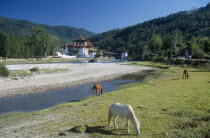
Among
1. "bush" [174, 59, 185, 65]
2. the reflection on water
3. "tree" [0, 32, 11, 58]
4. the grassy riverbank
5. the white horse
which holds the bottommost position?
the reflection on water

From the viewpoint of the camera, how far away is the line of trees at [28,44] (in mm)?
88838

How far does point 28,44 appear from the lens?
366 ft

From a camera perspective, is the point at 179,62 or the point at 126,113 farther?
the point at 179,62

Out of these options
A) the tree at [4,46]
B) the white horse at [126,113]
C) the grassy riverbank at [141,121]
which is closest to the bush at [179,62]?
the grassy riverbank at [141,121]

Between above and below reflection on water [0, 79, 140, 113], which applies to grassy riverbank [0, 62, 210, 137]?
above

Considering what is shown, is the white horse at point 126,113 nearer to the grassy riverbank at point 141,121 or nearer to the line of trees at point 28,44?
the grassy riverbank at point 141,121

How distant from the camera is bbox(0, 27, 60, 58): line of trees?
88.8m

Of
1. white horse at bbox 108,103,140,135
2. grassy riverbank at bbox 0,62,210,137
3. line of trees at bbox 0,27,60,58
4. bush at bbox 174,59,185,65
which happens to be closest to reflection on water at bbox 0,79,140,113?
grassy riverbank at bbox 0,62,210,137

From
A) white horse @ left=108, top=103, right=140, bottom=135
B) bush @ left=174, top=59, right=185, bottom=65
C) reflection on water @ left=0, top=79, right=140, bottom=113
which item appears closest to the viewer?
white horse @ left=108, top=103, right=140, bottom=135

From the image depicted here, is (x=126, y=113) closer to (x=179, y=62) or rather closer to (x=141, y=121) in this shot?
(x=141, y=121)

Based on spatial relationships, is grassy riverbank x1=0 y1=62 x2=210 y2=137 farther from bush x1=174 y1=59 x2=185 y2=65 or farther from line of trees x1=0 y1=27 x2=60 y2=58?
line of trees x1=0 y1=27 x2=60 y2=58

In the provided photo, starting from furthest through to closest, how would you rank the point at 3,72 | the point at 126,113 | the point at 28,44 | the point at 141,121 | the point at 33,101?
the point at 28,44, the point at 3,72, the point at 33,101, the point at 141,121, the point at 126,113

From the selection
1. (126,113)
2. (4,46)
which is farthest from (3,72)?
(4,46)

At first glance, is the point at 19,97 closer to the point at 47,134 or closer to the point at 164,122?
the point at 47,134
